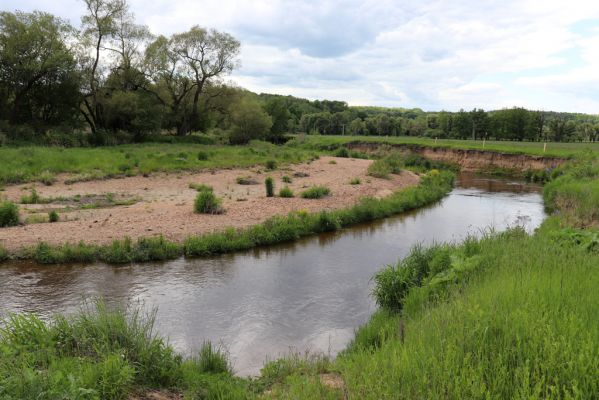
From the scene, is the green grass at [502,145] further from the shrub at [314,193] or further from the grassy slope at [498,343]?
the grassy slope at [498,343]

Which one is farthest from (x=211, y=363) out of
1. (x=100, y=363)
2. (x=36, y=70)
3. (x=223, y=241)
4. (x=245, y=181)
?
(x=36, y=70)

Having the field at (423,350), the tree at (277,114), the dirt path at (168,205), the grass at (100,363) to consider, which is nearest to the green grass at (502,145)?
the tree at (277,114)

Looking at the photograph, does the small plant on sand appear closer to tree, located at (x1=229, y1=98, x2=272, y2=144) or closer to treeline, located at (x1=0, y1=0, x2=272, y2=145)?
treeline, located at (x1=0, y1=0, x2=272, y2=145)

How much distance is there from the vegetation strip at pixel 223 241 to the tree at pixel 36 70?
27148 millimetres

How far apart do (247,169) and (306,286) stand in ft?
69.4

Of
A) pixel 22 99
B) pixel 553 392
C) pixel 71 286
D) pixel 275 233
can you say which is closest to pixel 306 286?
pixel 275 233

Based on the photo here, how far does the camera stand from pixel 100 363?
482 cm

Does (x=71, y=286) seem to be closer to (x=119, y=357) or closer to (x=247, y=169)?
(x=119, y=357)

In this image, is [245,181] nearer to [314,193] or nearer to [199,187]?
[199,187]

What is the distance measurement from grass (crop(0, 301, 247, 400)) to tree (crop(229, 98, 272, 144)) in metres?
49.4

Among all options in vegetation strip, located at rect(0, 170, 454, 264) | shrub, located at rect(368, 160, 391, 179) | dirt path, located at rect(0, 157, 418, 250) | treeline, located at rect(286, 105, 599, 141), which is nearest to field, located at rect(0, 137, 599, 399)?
vegetation strip, located at rect(0, 170, 454, 264)

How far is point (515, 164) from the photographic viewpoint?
43.4 m

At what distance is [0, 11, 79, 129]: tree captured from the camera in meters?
34.4

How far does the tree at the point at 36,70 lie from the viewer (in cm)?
3438
